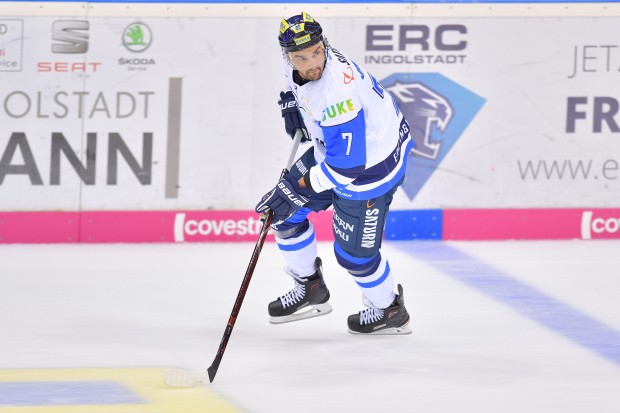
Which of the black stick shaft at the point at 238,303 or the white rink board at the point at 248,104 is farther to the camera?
the white rink board at the point at 248,104

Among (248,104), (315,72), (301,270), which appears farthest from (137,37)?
(315,72)

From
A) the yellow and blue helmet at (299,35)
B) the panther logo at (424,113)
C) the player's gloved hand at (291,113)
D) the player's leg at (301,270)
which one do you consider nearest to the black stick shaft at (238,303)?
the player's gloved hand at (291,113)

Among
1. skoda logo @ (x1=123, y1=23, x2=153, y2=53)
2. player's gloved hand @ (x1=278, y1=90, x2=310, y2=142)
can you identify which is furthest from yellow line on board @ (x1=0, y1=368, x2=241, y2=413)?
skoda logo @ (x1=123, y1=23, x2=153, y2=53)

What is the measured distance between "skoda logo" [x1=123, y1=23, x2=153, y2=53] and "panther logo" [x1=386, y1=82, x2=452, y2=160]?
134 cm

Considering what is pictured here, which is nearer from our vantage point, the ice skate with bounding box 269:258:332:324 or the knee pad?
the knee pad

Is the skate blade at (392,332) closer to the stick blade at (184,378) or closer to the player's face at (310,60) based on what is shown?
the stick blade at (184,378)

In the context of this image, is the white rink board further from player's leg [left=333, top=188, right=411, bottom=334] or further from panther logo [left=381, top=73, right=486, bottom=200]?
player's leg [left=333, top=188, right=411, bottom=334]

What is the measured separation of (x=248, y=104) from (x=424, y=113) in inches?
37.5

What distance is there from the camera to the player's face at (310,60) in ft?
15.6

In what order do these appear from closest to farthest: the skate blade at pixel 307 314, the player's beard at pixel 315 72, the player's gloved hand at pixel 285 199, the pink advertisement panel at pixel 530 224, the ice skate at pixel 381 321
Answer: the player's beard at pixel 315 72, the player's gloved hand at pixel 285 199, the ice skate at pixel 381 321, the skate blade at pixel 307 314, the pink advertisement panel at pixel 530 224

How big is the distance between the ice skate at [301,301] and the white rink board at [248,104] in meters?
1.56

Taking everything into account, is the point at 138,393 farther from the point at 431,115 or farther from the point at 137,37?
the point at 431,115

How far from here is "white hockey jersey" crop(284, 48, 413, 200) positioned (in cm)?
478

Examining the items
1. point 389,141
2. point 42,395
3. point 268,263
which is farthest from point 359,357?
point 268,263
